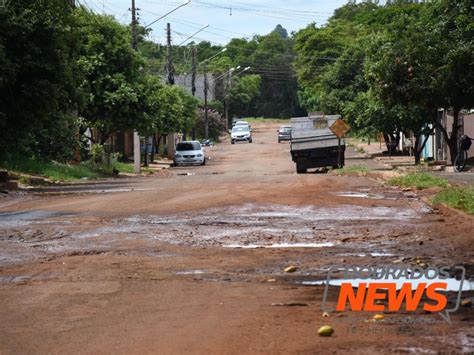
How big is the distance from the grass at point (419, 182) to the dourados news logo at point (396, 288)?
12494 mm

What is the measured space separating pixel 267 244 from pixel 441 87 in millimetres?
23368

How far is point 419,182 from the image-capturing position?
75.5 ft

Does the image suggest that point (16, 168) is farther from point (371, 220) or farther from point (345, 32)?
point (345, 32)

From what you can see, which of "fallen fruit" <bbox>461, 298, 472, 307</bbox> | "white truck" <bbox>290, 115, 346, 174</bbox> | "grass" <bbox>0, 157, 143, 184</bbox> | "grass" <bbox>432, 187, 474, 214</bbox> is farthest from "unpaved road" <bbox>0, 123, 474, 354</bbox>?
"white truck" <bbox>290, 115, 346, 174</bbox>

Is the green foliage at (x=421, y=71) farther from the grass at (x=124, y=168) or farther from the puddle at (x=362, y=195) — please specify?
the grass at (x=124, y=168)

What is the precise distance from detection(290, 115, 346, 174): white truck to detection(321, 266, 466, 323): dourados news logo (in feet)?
102

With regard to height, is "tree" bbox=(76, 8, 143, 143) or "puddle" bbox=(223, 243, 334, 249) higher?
"tree" bbox=(76, 8, 143, 143)

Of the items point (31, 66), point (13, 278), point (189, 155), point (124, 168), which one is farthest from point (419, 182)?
point (189, 155)

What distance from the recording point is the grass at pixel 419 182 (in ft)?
72.4

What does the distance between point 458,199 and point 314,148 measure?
25.2m

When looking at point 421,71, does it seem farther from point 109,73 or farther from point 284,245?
point 284,245

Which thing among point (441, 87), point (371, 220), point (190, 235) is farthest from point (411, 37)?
point (190, 235)

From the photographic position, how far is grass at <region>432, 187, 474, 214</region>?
1543 cm

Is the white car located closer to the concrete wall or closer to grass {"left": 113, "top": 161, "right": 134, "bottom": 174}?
grass {"left": 113, "top": 161, "right": 134, "bottom": 174}
